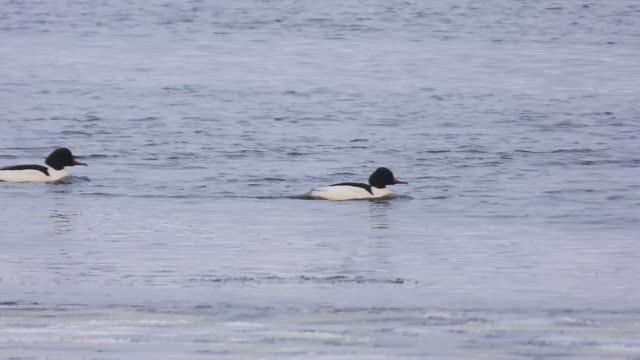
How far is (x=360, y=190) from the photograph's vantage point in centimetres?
2411

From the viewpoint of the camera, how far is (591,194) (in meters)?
24.0

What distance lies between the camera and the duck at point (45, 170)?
25.2 m

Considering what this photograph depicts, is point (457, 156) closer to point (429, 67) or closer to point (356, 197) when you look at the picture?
point (356, 197)

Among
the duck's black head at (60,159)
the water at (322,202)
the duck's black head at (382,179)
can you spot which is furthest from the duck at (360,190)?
the duck's black head at (60,159)

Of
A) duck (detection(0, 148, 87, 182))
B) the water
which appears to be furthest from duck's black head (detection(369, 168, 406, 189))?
duck (detection(0, 148, 87, 182))

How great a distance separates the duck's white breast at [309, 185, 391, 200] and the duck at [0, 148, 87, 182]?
4.09 meters

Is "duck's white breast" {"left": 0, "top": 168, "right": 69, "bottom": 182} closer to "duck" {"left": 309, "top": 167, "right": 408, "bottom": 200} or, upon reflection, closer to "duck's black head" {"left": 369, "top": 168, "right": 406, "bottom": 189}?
"duck" {"left": 309, "top": 167, "right": 408, "bottom": 200}

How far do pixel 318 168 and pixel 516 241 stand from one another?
9.41 m

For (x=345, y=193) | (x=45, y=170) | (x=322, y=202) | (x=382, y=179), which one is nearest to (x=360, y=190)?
(x=345, y=193)

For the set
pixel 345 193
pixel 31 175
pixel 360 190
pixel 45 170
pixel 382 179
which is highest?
pixel 45 170

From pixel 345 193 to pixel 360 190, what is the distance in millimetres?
382

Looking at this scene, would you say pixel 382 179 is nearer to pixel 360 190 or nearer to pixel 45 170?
pixel 360 190

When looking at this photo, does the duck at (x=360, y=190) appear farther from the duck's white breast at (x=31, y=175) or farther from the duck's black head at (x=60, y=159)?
the duck's black head at (x=60, y=159)

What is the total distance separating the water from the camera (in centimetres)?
1305
